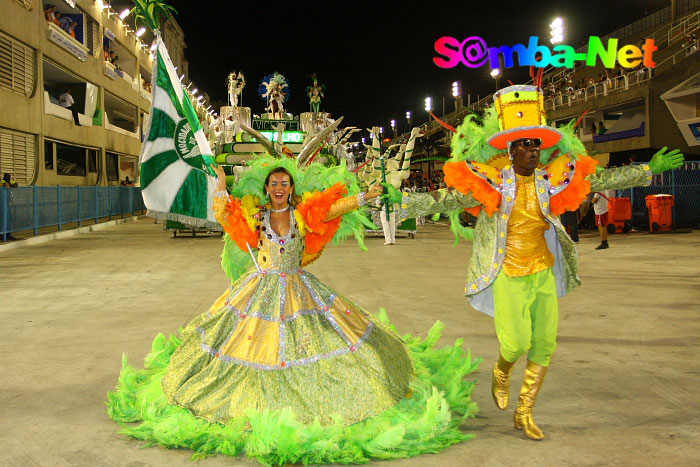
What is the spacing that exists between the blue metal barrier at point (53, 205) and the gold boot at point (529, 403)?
51.9ft

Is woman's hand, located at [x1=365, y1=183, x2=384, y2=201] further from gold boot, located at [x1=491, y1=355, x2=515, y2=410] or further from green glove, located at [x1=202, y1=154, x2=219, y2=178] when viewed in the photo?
gold boot, located at [x1=491, y1=355, x2=515, y2=410]

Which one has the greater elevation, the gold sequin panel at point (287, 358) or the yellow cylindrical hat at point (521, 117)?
the yellow cylindrical hat at point (521, 117)

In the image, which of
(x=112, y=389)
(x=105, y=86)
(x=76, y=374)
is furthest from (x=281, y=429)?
(x=105, y=86)

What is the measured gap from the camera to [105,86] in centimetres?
3466

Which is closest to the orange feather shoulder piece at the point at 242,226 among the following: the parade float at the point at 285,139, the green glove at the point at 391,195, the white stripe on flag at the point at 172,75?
the green glove at the point at 391,195

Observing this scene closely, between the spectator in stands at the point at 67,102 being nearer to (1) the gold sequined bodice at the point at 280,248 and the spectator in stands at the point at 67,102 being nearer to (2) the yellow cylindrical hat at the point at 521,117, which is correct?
(1) the gold sequined bodice at the point at 280,248

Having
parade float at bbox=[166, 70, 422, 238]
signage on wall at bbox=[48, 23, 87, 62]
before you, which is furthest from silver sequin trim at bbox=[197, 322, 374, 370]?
signage on wall at bbox=[48, 23, 87, 62]

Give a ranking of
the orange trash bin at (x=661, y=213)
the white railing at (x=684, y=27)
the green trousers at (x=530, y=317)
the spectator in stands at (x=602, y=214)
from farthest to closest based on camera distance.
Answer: the white railing at (x=684, y=27) → the orange trash bin at (x=661, y=213) → the spectator in stands at (x=602, y=214) → the green trousers at (x=530, y=317)

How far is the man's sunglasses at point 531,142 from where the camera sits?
446 cm

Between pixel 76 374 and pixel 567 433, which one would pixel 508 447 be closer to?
pixel 567 433

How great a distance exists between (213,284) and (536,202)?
7132 mm

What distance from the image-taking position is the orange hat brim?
441cm

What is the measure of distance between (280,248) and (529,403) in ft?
6.07

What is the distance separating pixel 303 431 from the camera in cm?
376
